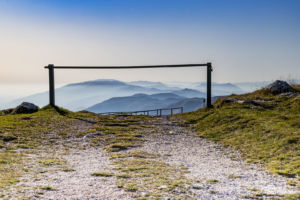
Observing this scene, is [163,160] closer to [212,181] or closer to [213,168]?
[213,168]

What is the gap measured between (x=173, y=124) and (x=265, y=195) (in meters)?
9.95

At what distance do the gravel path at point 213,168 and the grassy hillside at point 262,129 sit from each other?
0.52 m

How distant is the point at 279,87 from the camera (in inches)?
758

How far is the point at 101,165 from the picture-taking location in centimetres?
751

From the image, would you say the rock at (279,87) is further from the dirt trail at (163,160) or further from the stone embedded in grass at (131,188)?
the stone embedded in grass at (131,188)

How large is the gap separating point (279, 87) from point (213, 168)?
47.1ft

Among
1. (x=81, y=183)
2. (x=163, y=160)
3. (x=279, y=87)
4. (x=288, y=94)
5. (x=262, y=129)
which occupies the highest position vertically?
(x=279, y=87)

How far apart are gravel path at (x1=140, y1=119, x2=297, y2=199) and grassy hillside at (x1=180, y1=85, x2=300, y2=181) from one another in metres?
0.52

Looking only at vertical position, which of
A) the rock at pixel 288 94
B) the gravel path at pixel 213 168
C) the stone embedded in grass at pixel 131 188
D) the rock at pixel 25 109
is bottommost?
the gravel path at pixel 213 168

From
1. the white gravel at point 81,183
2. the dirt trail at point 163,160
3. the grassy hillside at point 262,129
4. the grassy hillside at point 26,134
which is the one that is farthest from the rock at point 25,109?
the white gravel at point 81,183

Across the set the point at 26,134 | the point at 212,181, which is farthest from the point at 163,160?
the point at 26,134

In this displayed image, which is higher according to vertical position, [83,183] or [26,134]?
[83,183]

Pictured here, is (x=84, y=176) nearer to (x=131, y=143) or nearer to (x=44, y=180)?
(x=44, y=180)

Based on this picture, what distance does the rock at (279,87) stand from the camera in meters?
19.0
